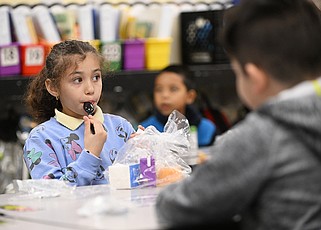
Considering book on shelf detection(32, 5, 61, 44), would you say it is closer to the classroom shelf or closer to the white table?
the classroom shelf

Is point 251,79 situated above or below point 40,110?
above

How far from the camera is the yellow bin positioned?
499 cm

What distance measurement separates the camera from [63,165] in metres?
2.40

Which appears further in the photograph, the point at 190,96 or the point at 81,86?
the point at 190,96

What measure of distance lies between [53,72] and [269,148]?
4.30 feet

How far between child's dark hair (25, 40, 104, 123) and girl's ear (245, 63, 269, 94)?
3.71ft

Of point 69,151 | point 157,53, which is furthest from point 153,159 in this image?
point 157,53

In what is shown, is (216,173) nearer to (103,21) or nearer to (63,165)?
(63,165)

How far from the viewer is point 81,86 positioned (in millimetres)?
2502

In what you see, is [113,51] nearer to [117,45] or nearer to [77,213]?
[117,45]

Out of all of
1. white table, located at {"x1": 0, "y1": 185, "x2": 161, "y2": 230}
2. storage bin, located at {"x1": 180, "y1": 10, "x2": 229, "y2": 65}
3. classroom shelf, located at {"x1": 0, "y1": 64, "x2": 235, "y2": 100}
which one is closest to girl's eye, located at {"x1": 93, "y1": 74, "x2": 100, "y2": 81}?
white table, located at {"x1": 0, "y1": 185, "x2": 161, "y2": 230}

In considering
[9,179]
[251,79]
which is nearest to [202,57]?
[9,179]

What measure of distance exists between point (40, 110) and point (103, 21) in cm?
224

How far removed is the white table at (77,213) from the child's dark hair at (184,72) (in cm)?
254
